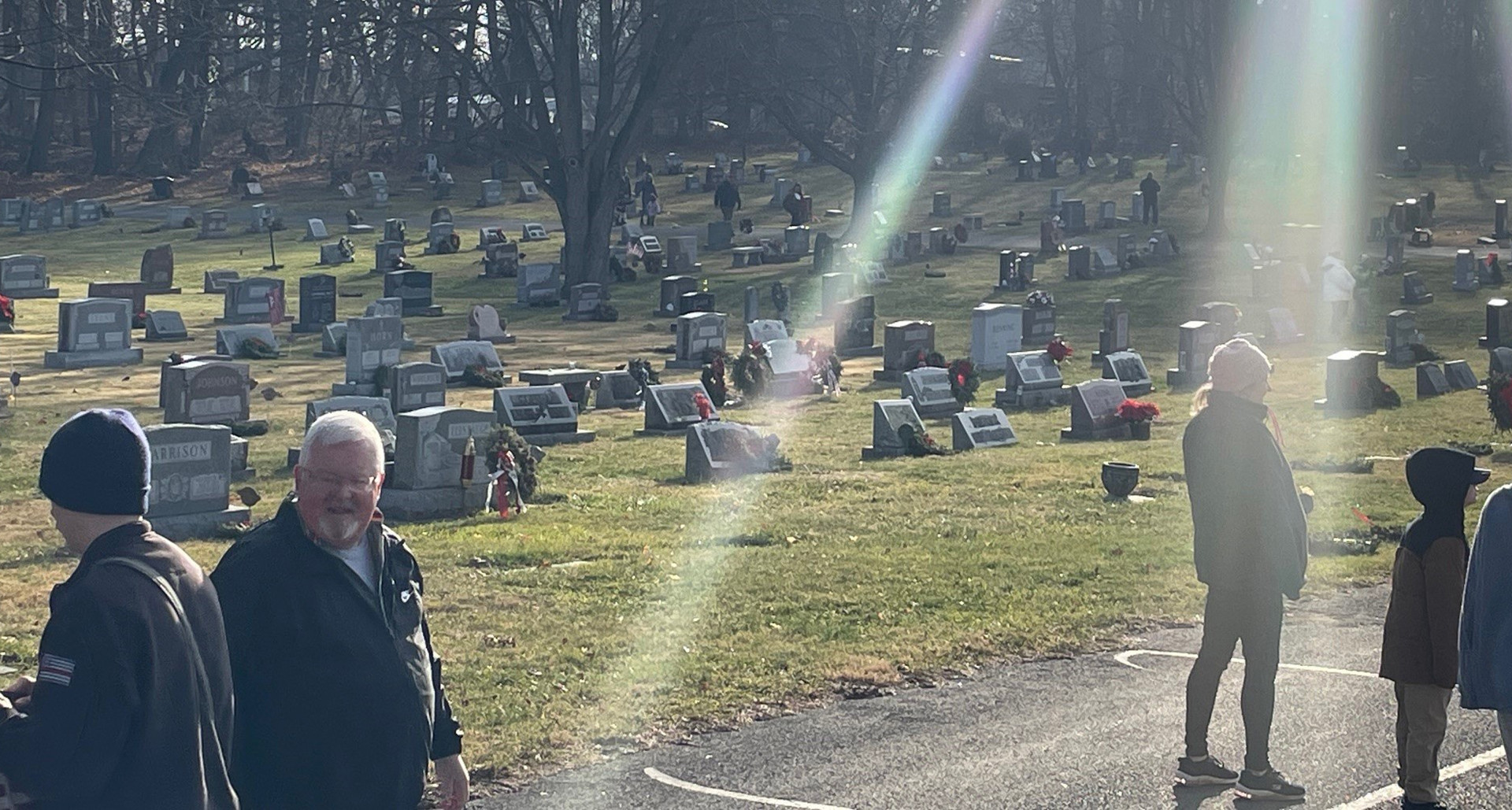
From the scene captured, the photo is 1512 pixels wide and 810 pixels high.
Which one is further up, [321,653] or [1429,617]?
[321,653]

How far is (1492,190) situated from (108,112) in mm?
55547

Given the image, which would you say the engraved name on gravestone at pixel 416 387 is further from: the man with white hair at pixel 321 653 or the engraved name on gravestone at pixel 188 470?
the man with white hair at pixel 321 653

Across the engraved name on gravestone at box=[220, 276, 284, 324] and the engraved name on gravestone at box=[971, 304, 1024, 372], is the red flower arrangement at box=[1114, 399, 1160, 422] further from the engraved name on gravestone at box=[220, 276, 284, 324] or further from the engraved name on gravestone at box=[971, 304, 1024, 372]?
the engraved name on gravestone at box=[220, 276, 284, 324]

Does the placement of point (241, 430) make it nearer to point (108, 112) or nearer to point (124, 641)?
point (124, 641)

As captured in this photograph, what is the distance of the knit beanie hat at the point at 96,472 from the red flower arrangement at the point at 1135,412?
775 inches

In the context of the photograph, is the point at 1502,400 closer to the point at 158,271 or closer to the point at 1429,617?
the point at 1429,617

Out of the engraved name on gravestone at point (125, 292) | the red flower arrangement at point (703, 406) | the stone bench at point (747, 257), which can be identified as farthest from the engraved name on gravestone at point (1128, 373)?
the stone bench at point (747, 257)

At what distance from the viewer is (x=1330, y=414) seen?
24.7m

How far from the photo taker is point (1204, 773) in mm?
8367

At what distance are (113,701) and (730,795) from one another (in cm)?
457

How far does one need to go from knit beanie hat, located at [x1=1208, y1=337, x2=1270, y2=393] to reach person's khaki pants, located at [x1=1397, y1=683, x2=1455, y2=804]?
1413mm

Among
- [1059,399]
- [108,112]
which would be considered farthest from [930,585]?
[108,112]

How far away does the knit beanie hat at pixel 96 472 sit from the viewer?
419 cm

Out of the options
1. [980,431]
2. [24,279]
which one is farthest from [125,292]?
[980,431]
